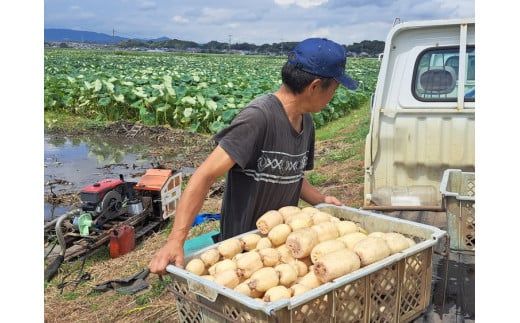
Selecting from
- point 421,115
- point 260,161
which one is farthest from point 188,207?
point 421,115

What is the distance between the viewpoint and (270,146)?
2508mm

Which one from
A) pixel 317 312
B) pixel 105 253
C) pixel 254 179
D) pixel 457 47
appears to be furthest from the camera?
pixel 105 253

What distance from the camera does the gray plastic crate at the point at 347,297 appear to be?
1.66m

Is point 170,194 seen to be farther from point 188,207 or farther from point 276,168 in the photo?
point 188,207

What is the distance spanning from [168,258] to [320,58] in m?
1.11

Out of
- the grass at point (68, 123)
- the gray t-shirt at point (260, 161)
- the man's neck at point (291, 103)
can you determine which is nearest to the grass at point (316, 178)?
the gray t-shirt at point (260, 161)

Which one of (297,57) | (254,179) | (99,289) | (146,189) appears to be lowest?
(99,289)

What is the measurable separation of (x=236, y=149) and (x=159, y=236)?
4187 millimetres

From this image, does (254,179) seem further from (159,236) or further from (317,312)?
(159,236)

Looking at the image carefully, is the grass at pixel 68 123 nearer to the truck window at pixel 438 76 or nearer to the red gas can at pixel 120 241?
the red gas can at pixel 120 241

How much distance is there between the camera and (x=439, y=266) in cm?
279

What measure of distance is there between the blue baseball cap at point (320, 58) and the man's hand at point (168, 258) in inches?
39.2

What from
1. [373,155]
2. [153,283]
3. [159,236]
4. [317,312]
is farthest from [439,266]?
[159,236]

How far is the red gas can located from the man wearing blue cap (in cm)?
318
